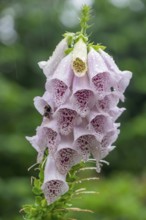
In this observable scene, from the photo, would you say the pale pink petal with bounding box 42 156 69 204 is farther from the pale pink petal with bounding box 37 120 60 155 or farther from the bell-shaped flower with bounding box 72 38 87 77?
the bell-shaped flower with bounding box 72 38 87 77

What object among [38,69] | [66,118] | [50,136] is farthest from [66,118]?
[38,69]

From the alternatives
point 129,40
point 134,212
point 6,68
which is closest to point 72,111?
point 134,212

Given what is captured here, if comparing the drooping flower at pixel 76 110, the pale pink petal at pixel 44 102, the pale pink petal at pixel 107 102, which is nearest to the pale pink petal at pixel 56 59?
the drooping flower at pixel 76 110

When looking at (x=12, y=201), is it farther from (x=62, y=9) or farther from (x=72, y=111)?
(x=62, y=9)

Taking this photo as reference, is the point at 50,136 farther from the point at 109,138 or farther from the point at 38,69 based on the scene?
the point at 38,69

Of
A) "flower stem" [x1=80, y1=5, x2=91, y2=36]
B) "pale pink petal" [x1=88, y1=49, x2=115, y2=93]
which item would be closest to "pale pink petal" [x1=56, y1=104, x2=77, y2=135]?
"pale pink petal" [x1=88, y1=49, x2=115, y2=93]

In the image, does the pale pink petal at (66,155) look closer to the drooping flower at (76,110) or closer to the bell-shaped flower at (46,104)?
the drooping flower at (76,110)
